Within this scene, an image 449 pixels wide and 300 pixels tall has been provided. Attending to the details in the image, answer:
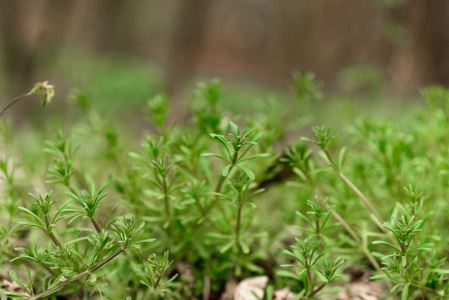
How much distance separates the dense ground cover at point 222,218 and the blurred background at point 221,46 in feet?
5.11

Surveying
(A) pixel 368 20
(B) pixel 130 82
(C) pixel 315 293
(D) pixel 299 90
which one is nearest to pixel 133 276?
(C) pixel 315 293

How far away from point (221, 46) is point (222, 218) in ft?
40.2

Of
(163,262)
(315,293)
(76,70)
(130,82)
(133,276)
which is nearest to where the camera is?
(163,262)

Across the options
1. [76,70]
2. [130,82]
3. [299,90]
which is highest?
[299,90]

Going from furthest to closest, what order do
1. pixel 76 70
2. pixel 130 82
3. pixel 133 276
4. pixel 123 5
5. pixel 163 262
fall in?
1. pixel 123 5
2. pixel 130 82
3. pixel 76 70
4. pixel 133 276
5. pixel 163 262

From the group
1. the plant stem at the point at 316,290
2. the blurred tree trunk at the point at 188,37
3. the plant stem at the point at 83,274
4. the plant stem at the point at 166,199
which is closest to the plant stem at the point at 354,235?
the plant stem at the point at 316,290

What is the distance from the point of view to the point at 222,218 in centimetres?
155

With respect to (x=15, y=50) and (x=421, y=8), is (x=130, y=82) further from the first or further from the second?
(x=421, y=8)

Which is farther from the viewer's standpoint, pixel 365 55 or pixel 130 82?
pixel 130 82

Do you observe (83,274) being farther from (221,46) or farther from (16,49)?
(221,46)

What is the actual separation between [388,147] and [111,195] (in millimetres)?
1389

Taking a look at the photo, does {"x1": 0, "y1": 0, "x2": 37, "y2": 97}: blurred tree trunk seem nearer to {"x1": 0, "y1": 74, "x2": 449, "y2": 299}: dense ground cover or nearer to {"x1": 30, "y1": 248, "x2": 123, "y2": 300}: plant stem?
{"x1": 0, "y1": 74, "x2": 449, "y2": 299}: dense ground cover

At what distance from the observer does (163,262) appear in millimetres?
1177

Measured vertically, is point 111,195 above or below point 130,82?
above
